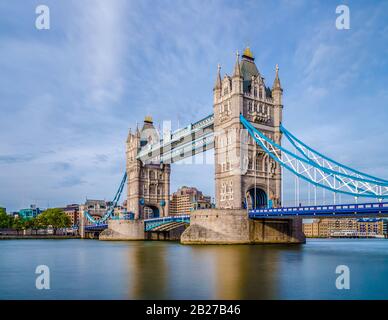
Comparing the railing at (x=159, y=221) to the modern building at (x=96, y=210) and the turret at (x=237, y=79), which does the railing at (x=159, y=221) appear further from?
the modern building at (x=96, y=210)

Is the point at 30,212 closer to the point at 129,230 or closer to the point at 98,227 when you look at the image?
the point at 98,227

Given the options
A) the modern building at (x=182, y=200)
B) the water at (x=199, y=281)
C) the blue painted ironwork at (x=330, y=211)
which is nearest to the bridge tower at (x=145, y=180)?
the blue painted ironwork at (x=330, y=211)

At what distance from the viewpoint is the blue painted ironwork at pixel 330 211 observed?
37062 mm

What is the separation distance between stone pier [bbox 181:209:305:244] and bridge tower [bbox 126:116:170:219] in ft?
127

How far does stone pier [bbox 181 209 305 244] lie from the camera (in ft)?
158

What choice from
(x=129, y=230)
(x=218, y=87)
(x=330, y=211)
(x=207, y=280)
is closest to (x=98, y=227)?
(x=129, y=230)

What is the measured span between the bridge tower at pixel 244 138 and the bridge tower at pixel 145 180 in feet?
112

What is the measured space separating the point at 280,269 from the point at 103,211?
105915 millimetres

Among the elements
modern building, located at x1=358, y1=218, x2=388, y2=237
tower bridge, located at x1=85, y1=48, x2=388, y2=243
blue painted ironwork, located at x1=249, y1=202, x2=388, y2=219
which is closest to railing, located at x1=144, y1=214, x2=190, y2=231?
tower bridge, located at x1=85, y1=48, x2=388, y2=243

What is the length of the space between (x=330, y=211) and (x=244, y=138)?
1714 centimetres

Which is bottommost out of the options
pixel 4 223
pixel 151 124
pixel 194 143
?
pixel 4 223

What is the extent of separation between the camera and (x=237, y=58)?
2142 inches
